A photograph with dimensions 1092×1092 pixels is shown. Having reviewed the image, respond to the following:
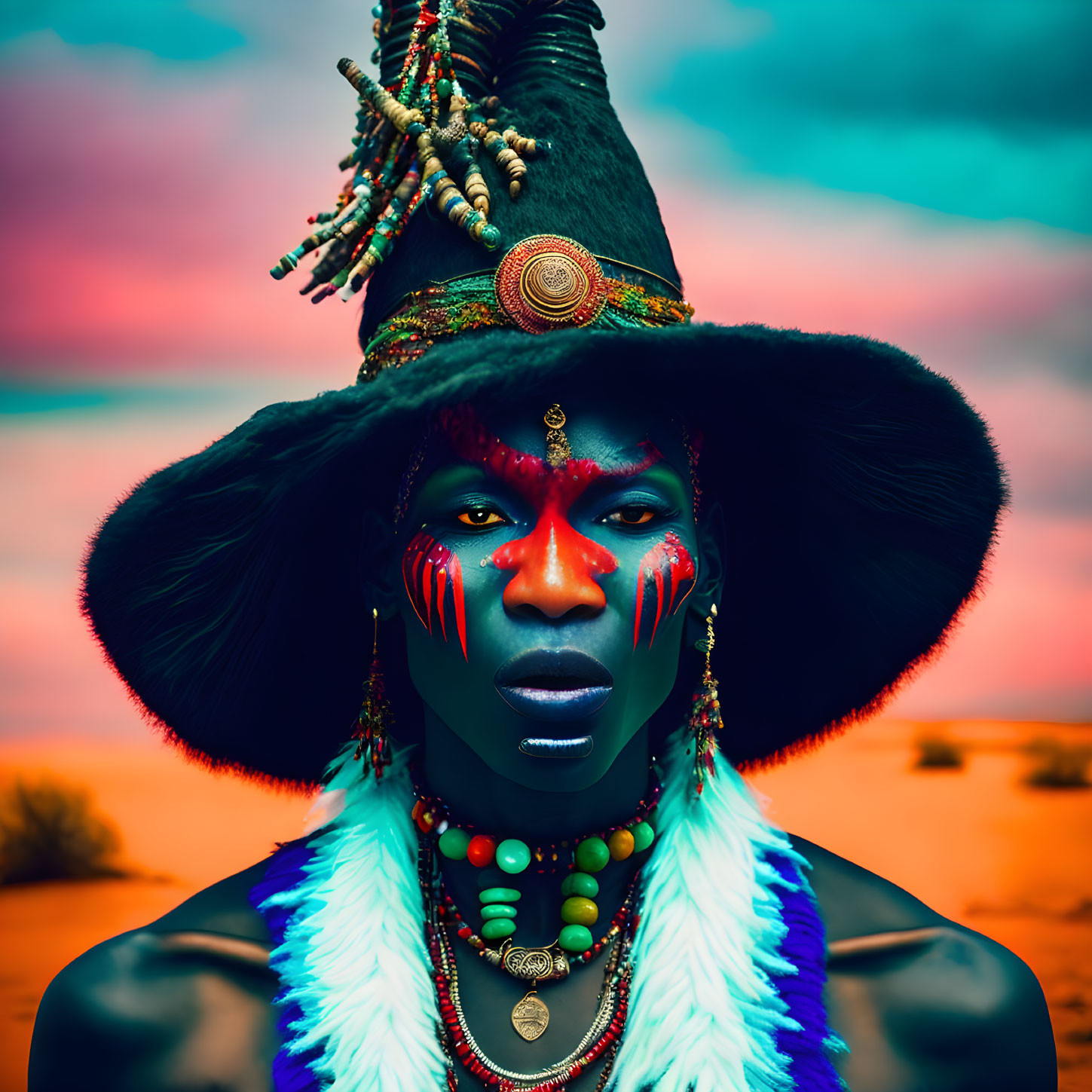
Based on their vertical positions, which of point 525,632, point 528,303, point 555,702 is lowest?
point 555,702

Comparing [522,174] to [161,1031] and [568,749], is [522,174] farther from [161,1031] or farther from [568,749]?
[161,1031]

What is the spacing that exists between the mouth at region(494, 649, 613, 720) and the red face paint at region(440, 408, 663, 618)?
84 millimetres

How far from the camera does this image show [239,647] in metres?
2.62

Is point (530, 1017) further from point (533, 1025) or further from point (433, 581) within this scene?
point (433, 581)

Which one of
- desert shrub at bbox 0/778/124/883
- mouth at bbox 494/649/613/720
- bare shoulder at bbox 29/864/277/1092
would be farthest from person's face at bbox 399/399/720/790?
desert shrub at bbox 0/778/124/883

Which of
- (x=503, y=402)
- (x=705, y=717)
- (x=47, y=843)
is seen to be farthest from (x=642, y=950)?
(x=47, y=843)

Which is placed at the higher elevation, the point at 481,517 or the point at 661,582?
the point at 481,517

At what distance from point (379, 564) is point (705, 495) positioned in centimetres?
69

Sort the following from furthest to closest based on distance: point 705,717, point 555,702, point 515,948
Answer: point 705,717
point 515,948
point 555,702

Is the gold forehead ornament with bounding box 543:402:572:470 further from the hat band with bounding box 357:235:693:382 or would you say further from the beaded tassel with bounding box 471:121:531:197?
the beaded tassel with bounding box 471:121:531:197

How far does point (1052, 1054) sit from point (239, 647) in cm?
186

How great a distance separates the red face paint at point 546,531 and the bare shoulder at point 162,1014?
912 millimetres

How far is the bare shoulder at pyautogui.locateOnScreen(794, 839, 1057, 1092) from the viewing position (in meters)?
2.33

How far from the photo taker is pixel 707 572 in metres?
2.54
